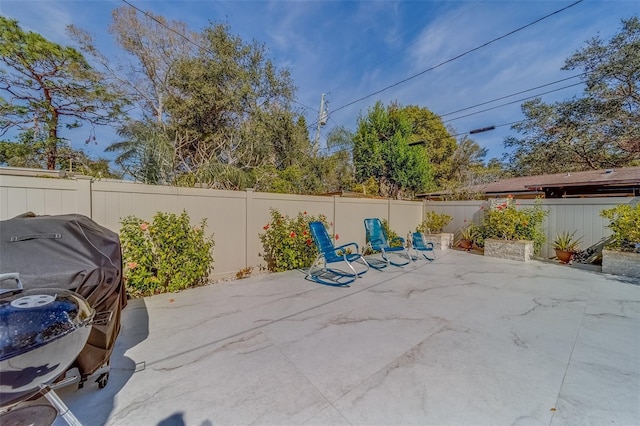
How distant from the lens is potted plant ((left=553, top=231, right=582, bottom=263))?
6.27 meters

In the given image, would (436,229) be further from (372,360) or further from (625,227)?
(372,360)

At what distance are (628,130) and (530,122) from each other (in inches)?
139

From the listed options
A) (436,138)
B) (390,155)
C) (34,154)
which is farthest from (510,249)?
(34,154)

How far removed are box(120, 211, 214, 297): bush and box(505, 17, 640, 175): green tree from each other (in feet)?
47.4

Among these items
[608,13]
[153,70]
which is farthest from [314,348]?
[153,70]

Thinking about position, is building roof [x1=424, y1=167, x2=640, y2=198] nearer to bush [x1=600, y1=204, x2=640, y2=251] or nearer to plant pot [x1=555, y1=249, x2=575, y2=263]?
bush [x1=600, y1=204, x2=640, y2=251]

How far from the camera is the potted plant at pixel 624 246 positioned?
495cm

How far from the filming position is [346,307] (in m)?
3.34

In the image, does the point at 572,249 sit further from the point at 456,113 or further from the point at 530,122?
the point at 530,122

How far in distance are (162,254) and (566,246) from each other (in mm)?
8761

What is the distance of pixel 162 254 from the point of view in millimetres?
3758

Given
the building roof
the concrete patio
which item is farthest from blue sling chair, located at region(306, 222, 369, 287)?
the building roof

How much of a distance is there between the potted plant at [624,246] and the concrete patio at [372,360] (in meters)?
1.51

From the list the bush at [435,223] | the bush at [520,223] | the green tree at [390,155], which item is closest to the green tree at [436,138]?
the green tree at [390,155]
